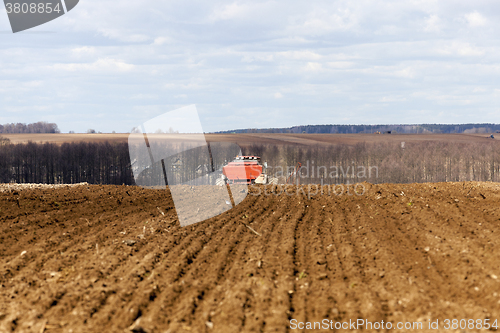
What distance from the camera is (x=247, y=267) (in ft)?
22.3

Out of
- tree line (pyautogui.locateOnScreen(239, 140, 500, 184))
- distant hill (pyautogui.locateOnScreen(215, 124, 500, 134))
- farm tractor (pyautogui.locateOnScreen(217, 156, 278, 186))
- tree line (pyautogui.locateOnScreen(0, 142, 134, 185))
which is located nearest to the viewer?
farm tractor (pyautogui.locateOnScreen(217, 156, 278, 186))

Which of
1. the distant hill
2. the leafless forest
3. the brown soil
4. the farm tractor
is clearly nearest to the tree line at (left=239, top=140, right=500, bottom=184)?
the leafless forest

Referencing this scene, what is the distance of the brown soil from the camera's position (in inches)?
207

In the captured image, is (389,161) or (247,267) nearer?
(247,267)

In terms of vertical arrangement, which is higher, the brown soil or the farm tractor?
the farm tractor

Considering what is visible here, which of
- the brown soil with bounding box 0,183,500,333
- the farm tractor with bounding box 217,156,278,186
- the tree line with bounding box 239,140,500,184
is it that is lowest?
the tree line with bounding box 239,140,500,184

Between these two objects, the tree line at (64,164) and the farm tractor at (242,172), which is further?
the tree line at (64,164)

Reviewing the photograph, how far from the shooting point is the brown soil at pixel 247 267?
5270 millimetres

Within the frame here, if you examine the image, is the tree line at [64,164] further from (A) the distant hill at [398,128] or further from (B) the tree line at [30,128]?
(A) the distant hill at [398,128]

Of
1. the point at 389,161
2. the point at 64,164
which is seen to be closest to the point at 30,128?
the point at 64,164

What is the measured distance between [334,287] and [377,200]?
22.3ft

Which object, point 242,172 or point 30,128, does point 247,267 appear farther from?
point 30,128

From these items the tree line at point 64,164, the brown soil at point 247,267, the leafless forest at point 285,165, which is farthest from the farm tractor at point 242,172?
the tree line at point 64,164

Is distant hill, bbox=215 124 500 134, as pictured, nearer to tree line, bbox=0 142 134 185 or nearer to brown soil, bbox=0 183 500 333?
tree line, bbox=0 142 134 185
